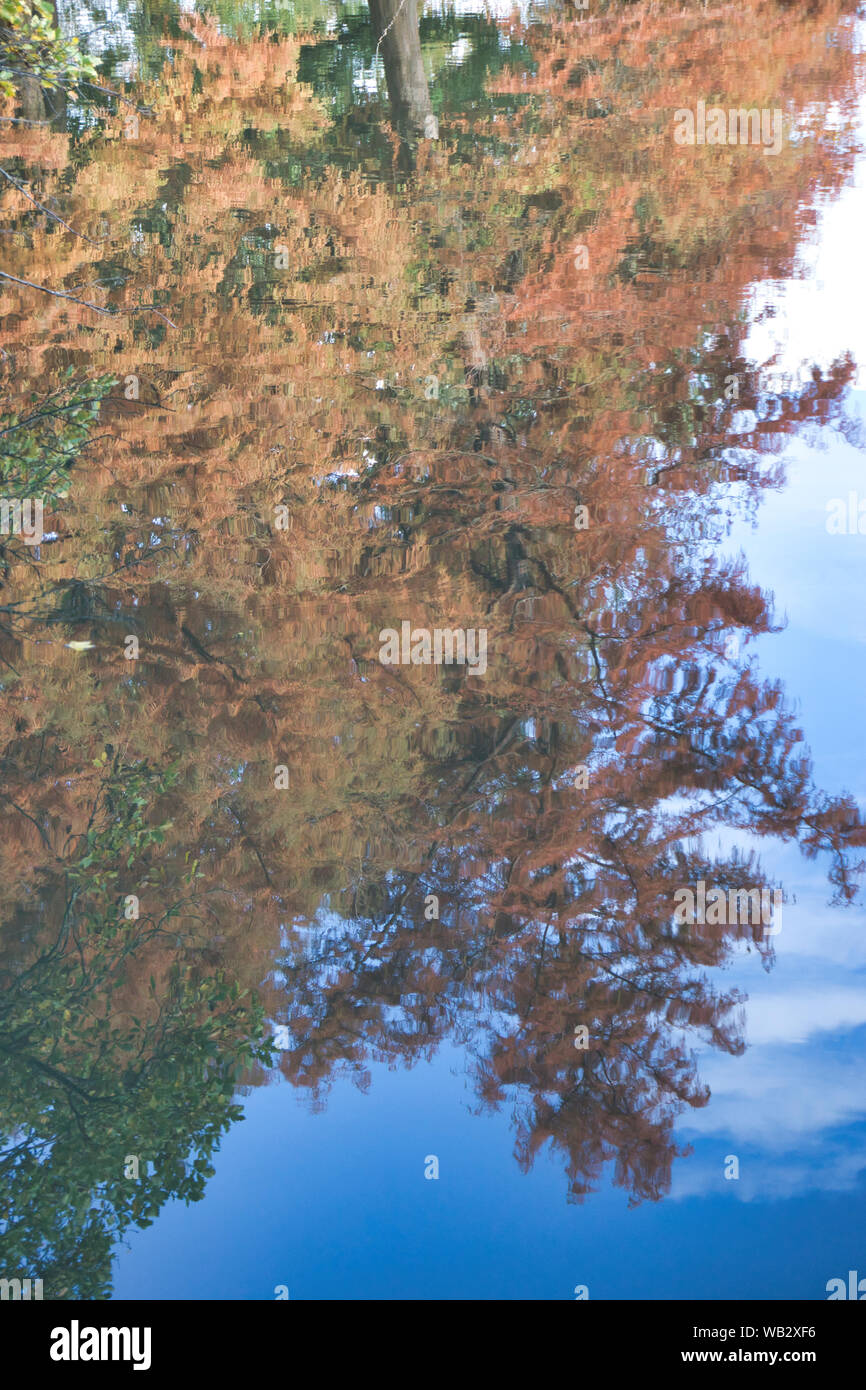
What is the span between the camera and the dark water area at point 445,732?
3279 mm

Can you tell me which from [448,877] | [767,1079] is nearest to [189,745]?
[448,877]

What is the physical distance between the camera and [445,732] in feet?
16.0

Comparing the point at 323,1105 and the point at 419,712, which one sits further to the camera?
the point at 419,712

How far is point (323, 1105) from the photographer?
3.44 metres

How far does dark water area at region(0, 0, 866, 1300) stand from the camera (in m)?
3.28

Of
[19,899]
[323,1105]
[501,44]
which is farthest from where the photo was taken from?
[501,44]

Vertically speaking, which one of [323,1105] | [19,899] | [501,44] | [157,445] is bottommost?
[323,1105]

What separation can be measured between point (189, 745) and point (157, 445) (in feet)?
9.50

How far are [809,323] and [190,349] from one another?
4.32 meters

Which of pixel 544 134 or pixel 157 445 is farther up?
pixel 544 134

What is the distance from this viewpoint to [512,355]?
8039 millimetres

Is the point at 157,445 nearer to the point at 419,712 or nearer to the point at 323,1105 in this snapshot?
the point at 419,712
